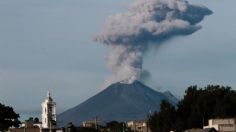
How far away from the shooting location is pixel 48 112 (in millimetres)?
149875

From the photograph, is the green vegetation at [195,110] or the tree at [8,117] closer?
the tree at [8,117]

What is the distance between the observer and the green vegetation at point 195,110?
141375mm

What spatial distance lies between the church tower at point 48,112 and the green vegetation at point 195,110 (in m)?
16.2

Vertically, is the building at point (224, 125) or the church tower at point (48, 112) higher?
the church tower at point (48, 112)

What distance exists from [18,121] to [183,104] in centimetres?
3232

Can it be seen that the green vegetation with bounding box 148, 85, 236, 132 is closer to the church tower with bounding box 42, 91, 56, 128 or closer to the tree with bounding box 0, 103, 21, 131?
the church tower with bounding box 42, 91, 56, 128

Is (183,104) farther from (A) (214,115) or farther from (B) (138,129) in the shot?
(B) (138,129)

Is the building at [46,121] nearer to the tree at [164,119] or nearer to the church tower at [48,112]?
the church tower at [48,112]

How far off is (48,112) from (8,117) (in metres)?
22.2

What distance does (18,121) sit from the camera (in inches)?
5084

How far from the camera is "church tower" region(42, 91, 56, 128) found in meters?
148

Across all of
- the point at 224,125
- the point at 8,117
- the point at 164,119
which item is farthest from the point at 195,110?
the point at 8,117

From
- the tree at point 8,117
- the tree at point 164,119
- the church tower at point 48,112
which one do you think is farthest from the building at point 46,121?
the tree at point 164,119

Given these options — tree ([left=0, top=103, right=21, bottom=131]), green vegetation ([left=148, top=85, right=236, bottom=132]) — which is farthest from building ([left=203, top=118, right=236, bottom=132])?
tree ([left=0, top=103, right=21, bottom=131])
